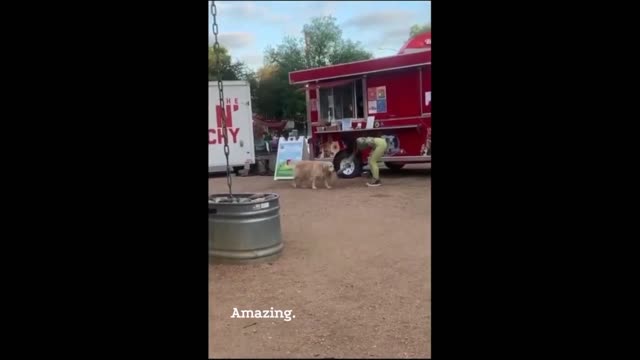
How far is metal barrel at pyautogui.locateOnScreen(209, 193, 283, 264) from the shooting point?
10.1ft

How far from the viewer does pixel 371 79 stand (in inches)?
347

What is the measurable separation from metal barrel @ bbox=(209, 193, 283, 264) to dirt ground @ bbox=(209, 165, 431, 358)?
93mm

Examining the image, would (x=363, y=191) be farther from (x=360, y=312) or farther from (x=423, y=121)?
(x=360, y=312)

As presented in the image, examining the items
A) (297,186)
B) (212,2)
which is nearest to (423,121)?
(297,186)

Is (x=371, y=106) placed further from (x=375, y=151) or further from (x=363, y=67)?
(x=375, y=151)

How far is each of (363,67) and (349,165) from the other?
1935 mm

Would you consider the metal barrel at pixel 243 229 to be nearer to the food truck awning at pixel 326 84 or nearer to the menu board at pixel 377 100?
the menu board at pixel 377 100

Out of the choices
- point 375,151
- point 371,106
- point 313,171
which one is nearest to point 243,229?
point 313,171

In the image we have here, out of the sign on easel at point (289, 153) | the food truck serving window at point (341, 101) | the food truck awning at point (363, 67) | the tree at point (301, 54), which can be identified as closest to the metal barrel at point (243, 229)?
the tree at point (301, 54)

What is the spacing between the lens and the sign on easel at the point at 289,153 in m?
9.27

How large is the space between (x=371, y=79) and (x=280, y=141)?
7.43ft

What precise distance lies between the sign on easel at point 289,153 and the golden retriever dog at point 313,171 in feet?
4.52

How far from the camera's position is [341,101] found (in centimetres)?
923
